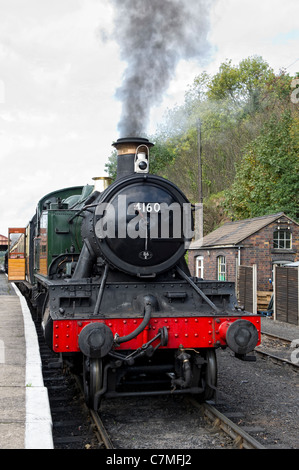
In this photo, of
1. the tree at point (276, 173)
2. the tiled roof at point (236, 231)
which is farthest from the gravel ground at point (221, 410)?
the tree at point (276, 173)

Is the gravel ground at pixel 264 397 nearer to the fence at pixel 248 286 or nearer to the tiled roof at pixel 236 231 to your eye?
the fence at pixel 248 286

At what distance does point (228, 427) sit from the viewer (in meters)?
4.72

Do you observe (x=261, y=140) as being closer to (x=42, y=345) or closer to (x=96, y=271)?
(x=42, y=345)

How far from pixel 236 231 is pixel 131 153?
12.9 meters

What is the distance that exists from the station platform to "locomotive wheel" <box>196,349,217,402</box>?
66.5 inches

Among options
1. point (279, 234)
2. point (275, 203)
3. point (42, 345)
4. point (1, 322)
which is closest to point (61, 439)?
point (42, 345)

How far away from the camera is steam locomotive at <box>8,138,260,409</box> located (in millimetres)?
5023

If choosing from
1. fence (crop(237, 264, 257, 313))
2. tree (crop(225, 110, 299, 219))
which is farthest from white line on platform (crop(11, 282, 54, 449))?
tree (crop(225, 110, 299, 219))

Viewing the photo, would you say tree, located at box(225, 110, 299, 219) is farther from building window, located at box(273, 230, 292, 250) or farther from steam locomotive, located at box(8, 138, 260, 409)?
steam locomotive, located at box(8, 138, 260, 409)

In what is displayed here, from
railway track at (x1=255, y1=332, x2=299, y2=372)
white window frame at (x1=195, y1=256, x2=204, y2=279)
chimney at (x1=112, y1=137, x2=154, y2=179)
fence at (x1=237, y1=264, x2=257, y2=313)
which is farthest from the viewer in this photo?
white window frame at (x1=195, y1=256, x2=204, y2=279)

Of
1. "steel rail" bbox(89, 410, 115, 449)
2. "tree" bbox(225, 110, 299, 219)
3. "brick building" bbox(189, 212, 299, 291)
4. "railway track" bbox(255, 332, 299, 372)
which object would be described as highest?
"tree" bbox(225, 110, 299, 219)

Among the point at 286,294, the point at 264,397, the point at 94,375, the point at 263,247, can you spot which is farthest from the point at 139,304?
the point at 263,247

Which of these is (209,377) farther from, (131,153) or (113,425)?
(131,153)

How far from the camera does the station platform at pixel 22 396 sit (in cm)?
392
